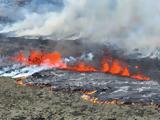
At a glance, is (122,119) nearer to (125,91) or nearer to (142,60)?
(125,91)

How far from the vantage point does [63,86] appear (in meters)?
33.9

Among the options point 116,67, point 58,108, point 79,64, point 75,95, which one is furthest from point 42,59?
point 58,108

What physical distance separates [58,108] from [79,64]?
37.6ft

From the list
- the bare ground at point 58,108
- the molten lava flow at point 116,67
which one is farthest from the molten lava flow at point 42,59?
the bare ground at point 58,108

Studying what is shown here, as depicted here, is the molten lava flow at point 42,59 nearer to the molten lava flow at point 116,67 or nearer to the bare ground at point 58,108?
the molten lava flow at point 116,67

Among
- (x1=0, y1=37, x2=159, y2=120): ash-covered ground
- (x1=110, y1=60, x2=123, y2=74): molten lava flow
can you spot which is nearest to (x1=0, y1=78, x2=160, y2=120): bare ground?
(x1=0, y1=37, x2=159, y2=120): ash-covered ground

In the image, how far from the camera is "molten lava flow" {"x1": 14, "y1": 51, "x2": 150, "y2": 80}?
38.6 meters

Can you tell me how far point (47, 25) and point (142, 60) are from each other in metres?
13.3

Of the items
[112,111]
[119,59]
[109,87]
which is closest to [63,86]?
[109,87]

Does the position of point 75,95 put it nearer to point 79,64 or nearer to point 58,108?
point 58,108

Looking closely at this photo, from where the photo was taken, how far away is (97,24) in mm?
49375

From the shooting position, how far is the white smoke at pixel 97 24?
151ft

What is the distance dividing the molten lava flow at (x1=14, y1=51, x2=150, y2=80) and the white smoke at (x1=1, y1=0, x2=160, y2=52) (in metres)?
5.39

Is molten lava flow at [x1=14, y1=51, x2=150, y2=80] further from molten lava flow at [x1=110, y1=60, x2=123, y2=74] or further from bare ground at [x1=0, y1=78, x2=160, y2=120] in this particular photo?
bare ground at [x1=0, y1=78, x2=160, y2=120]
